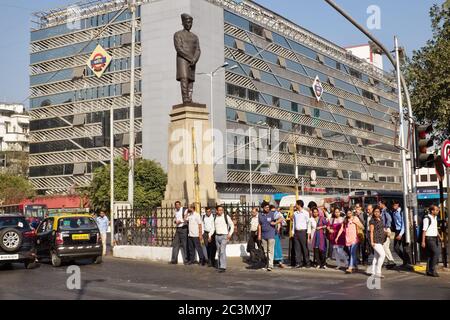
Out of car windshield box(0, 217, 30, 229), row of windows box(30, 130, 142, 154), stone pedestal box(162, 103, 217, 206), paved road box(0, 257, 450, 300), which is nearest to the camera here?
paved road box(0, 257, 450, 300)

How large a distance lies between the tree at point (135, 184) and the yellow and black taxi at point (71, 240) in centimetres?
3152

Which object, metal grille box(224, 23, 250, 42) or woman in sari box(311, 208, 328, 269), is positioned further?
metal grille box(224, 23, 250, 42)

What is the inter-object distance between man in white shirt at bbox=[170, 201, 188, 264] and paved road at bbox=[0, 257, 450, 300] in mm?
1015

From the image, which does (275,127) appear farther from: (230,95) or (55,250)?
(55,250)

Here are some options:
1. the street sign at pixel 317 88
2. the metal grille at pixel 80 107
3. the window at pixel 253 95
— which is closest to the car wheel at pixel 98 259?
the metal grille at pixel 80 107

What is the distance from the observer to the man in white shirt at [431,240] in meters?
14.6

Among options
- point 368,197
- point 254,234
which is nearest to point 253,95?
point 368,197

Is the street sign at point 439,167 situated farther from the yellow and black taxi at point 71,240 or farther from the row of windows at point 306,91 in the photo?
the row of windows at point 306,91

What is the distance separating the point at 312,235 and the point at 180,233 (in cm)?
431

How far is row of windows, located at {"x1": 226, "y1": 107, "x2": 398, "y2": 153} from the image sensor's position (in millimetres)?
68250

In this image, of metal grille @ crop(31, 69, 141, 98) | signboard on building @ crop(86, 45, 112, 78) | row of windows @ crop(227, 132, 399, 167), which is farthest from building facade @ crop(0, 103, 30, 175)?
row of windows @ crop(227, 132, 399, 167)

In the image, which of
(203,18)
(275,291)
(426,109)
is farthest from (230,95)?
(275,291)

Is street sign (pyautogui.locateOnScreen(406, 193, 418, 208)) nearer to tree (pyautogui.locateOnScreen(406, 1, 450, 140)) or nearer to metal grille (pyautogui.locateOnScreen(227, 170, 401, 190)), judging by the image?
tree (pyautogui.locateOnScreen(406, 1, 450, 140))

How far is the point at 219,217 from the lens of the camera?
16.9 m
